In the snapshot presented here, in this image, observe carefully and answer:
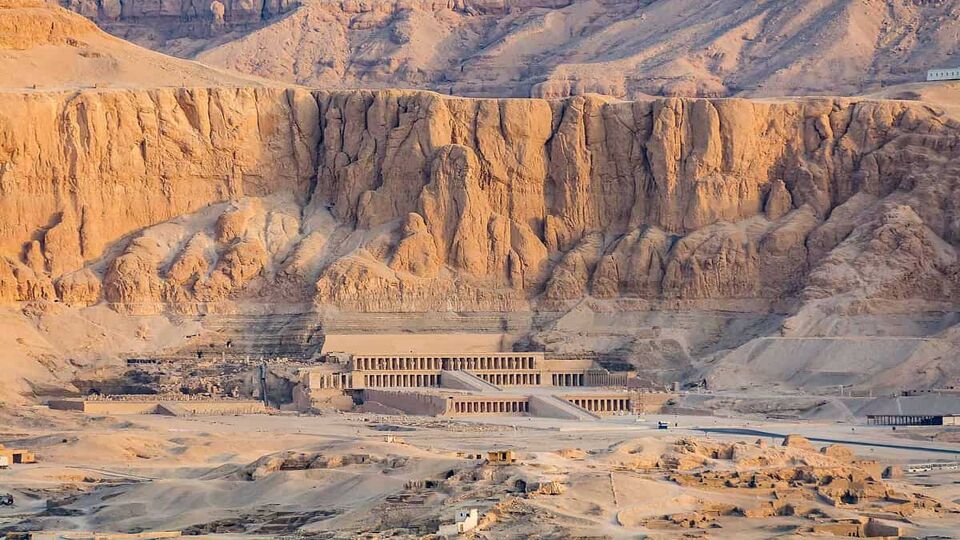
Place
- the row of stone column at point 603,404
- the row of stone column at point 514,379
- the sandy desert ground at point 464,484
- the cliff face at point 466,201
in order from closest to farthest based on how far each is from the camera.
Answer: the sandy desert ground at point 464,484 → the row of stone column at point 603,404 → the row of stone column at point 514,379 → the cliff face at point 466,201

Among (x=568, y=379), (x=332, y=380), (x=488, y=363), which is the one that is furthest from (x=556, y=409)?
(x=488, y=363)

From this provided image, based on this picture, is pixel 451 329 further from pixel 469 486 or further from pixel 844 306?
pixel 469 486

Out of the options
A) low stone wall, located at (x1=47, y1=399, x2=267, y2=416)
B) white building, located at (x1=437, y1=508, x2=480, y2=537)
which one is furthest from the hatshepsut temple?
white building, located at (x1=437, y1=508, x2=480, y2=537)

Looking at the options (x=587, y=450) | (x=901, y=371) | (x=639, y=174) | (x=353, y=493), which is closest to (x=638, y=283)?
(x=639, y=174)

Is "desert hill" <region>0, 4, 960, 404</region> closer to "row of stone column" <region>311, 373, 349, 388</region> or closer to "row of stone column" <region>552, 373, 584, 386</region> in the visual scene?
"row of stone column" <region>552, 373, 584, 386</region>

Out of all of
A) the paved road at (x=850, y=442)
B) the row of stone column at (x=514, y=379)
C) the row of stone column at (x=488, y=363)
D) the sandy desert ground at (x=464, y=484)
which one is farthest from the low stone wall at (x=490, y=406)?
the paved road at (x=850, y=442)

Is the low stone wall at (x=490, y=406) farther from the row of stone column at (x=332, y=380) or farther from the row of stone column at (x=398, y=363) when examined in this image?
the row of stone column at (x=398, y=363)
